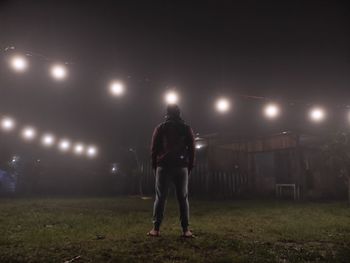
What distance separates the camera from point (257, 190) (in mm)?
20578

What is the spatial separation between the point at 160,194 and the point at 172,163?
0.57 metres

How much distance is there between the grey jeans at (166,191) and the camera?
203 inches

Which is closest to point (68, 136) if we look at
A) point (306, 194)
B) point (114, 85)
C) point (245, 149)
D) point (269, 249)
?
point (245, 149)

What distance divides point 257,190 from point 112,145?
13.3 meters

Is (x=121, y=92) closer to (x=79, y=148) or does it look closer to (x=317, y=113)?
(x=317, y=113)

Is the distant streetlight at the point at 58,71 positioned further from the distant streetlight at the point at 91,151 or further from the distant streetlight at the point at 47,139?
the distant streetlight at the point at 91,151

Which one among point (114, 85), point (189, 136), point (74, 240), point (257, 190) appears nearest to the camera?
point (74, 240)

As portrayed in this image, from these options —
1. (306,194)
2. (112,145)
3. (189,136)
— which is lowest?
(306,194)

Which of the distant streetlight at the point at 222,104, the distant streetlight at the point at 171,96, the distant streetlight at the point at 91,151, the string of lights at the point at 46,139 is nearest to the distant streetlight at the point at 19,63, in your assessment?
the distant streetlight at the point at 171,96

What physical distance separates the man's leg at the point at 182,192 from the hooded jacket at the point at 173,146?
14cm

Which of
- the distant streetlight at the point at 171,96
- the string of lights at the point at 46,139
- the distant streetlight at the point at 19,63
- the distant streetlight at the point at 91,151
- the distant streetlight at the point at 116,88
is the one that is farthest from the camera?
the distant streetlight at the point at 91,151

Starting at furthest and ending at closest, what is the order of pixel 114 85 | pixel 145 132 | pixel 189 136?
pixel 145 132, pixel 114 85, pixel 189 136

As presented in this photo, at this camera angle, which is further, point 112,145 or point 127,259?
point 112,145

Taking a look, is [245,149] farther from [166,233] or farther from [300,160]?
[166,233]
